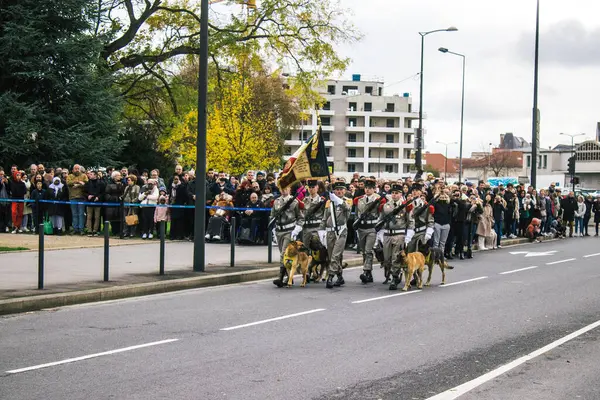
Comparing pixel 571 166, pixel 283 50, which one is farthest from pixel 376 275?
pixel 571 166

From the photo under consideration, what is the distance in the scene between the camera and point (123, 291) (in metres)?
13.6

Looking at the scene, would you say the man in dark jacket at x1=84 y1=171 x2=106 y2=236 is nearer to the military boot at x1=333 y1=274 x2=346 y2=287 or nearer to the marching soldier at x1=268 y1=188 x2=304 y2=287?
the marching soldier at x1=268 y1=188 x2=304 y2=287

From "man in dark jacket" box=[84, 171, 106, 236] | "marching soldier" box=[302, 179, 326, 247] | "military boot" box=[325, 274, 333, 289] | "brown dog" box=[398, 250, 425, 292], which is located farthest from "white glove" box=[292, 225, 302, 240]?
"man in dark jacket" box=[84, 171, 106, 236]

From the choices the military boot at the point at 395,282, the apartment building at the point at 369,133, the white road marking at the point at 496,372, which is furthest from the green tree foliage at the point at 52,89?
the apartment building at the point at 369,133

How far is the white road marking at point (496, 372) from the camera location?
7102mm

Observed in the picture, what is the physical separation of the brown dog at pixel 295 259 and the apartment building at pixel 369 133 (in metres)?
106

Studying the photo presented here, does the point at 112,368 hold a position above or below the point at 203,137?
below

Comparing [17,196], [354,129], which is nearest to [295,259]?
[17,196]

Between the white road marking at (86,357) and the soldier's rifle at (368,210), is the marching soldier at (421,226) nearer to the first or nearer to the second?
the soldier's rifle at (368,210)

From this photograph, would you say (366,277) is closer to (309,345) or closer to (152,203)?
(309,345)

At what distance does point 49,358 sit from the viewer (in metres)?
8.62

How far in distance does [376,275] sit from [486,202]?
30.8 ft

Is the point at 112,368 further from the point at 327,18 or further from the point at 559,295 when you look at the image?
the point at 327,18

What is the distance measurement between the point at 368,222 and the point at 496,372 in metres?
8.81
